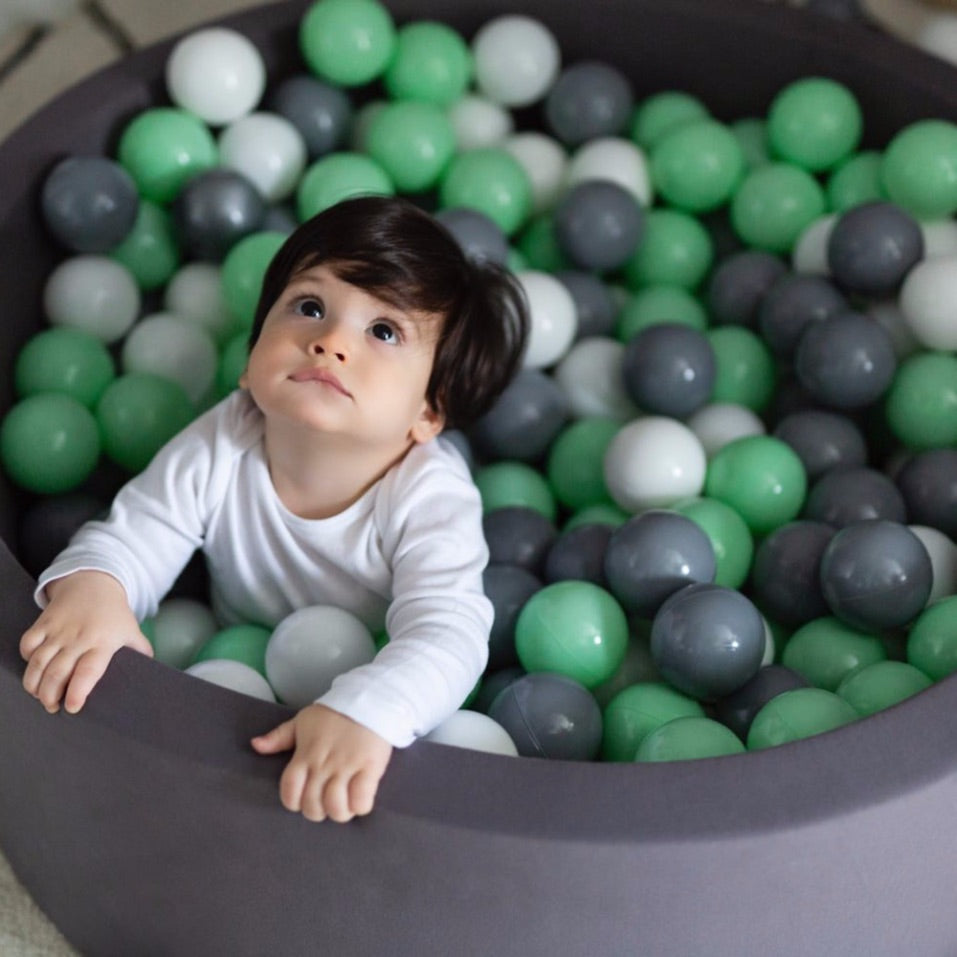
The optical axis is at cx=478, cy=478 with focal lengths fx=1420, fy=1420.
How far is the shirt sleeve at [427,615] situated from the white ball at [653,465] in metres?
0.19

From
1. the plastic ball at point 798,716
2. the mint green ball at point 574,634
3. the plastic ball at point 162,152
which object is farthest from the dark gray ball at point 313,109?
the plastic ball at point 798,716

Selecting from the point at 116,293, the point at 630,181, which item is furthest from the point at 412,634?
the point at 630,181

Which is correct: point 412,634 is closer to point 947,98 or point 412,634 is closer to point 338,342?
point 338,342

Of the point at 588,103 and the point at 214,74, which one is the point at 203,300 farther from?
the point at 588,103

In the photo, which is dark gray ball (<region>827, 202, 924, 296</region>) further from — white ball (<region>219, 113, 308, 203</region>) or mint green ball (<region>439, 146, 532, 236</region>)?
white ball (<region>219, 113, 308, 203</region>)

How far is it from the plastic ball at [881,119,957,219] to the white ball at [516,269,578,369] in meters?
0.39

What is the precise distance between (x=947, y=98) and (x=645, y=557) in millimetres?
714

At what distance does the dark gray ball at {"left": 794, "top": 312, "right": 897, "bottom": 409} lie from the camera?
1.46 meters

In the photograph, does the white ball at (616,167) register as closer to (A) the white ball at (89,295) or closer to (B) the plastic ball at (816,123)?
(B) the plastic ball at (816,123)

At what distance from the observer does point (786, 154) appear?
172 centimetres

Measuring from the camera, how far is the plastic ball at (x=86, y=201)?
1.53 metres

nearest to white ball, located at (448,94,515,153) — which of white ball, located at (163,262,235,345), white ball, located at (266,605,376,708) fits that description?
white ball, located at (163,262,235,345)

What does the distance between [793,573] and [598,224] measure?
1.64 feet

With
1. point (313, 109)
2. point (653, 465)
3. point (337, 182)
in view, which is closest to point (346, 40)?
point (313, 109)
